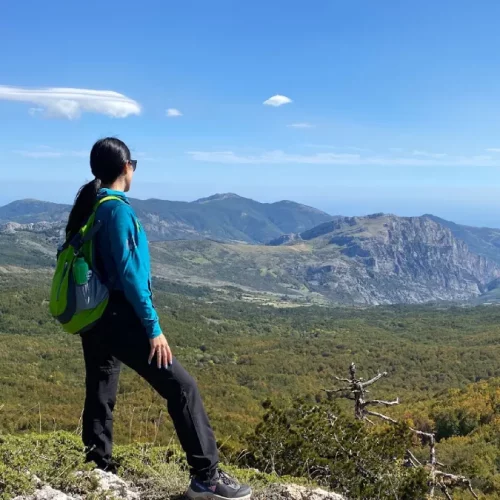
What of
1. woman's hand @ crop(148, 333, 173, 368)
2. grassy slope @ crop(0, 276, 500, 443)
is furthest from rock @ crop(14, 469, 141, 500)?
grassy slope @ crop(0, 276, 500, 443)

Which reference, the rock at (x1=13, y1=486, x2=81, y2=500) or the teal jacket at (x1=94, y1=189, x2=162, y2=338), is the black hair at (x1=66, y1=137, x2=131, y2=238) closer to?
the teal jacket at (x1=94, y1=189, x2=162, y2=338)

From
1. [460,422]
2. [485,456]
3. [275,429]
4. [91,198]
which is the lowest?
[460,422]

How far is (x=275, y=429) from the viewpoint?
7.25 metres

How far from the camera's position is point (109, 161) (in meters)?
3.55

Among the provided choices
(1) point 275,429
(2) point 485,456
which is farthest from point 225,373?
(1) point 275,429

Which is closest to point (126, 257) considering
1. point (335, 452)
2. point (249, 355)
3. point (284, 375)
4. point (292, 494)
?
point (292, 494)

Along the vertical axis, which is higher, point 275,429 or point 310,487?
point 310,487

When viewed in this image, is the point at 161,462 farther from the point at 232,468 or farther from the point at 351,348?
the point at 351,348

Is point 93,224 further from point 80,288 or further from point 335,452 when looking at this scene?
point 335,452

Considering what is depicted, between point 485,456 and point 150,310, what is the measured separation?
16.3 meters

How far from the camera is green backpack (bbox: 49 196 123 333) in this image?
125 inches

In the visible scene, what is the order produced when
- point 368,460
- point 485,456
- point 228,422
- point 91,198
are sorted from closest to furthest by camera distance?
point 91,198
point 368,460
point 485,456
point 228,422

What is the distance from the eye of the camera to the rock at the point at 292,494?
3.80 metres

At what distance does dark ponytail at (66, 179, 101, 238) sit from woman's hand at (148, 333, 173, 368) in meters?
0.96
